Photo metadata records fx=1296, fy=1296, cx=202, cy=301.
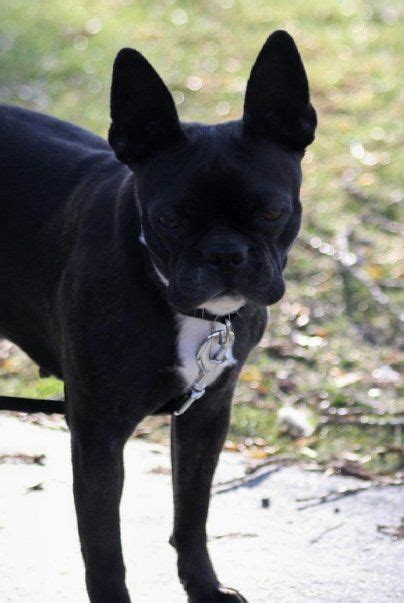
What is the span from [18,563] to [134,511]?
587 millimetres

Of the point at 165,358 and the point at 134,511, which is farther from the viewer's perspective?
the point at 134,511

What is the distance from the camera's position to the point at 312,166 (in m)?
8.71

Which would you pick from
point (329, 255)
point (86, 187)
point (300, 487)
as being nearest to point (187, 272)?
point (86, 187)

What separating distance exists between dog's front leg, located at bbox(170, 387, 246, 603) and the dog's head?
537mm

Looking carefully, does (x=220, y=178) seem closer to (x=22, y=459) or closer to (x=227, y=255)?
(x=227, y=255)

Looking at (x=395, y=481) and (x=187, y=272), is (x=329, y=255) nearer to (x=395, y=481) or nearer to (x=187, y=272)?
(x=395, y=481)

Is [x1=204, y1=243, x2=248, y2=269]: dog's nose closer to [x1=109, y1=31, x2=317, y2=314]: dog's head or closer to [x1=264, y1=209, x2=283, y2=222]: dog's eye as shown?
[x1=109, y1=31, x2=317, y2=314]: dog's head

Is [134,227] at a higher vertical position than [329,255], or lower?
higher

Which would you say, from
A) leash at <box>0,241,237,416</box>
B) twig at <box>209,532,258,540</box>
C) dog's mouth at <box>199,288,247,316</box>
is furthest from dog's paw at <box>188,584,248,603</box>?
dog's mouth at <box>199,288,247,316</box>

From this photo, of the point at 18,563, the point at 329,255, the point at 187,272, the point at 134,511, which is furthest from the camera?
the point at 329,255

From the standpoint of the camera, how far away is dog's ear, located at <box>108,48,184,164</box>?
12.1 feet

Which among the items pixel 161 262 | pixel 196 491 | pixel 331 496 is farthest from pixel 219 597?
pixel 161 262

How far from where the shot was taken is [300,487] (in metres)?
5.09

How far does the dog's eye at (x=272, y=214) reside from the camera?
360 cm
